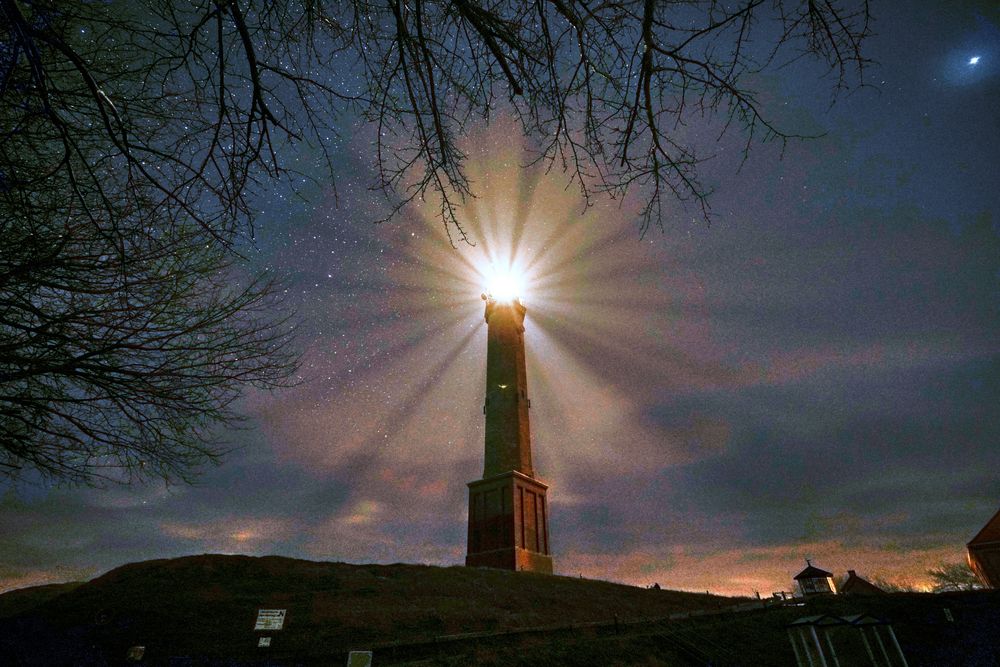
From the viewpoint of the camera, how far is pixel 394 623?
1266cm

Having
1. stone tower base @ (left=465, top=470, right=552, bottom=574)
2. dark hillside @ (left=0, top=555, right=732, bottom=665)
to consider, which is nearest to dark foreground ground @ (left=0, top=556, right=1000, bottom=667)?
dark hillside @ (left=0, top=555, right=732, bottom=665)

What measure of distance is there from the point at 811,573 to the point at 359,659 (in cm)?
3925

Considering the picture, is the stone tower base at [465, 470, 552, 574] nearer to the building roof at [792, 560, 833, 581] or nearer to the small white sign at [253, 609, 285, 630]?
the small white sign at [253, 609, 285, 630]

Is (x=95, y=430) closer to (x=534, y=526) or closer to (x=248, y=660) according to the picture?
(x=248, y=660)

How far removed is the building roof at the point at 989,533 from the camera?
37781mm

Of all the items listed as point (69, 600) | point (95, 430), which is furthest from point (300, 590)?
point (95, 430)

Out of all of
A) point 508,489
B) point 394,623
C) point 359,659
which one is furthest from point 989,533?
point 359,659

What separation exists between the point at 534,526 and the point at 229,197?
26.6m

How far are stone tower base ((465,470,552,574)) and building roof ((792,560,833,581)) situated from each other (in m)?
23.2

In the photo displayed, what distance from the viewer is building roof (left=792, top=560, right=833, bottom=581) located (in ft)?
116

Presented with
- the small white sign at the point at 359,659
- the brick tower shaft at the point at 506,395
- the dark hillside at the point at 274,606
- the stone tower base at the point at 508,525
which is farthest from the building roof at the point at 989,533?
the small white sign at the point at 359,659

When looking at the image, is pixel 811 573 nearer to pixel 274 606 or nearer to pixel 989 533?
pixel 989 533

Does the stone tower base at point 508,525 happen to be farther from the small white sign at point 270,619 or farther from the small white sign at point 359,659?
the small white sign at point 359,659

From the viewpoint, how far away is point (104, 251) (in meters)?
4.41
